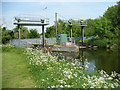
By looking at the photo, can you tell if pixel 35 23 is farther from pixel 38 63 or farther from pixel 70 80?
pixel 70 80

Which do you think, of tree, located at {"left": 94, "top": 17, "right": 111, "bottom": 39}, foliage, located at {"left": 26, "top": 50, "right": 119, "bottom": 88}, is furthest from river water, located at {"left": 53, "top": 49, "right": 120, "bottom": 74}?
tree, located at {"left": 94, "top": 17, "right": 111, "bottom": 39}

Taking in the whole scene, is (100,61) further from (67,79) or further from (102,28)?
(102,28)

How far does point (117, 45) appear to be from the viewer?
34500 millimetres

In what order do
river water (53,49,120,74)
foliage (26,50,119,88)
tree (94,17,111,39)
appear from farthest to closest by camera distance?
tree (94,17,111,39), river water (53,49,120,74), foliage (26,50,119,88)

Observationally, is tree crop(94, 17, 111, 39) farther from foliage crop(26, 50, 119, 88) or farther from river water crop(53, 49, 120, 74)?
foliage crop(26, 50, 119, 88)

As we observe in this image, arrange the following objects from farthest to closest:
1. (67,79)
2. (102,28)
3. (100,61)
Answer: (102,28) < (100,61) < (67,79)

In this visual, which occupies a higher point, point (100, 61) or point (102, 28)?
point (102, 28)

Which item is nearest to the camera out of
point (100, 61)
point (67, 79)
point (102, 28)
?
point (67, 79)

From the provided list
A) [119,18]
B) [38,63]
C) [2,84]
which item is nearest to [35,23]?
[38,63]

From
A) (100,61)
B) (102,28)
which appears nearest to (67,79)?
(100,61)

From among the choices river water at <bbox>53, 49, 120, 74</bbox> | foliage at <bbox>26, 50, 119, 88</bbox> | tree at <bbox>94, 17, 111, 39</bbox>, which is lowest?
river water at <bbox>53, 49, 120, 74</bbox>

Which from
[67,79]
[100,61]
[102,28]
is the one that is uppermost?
[102,28]

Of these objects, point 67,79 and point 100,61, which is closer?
point 67,79

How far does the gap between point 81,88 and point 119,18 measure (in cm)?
4354
